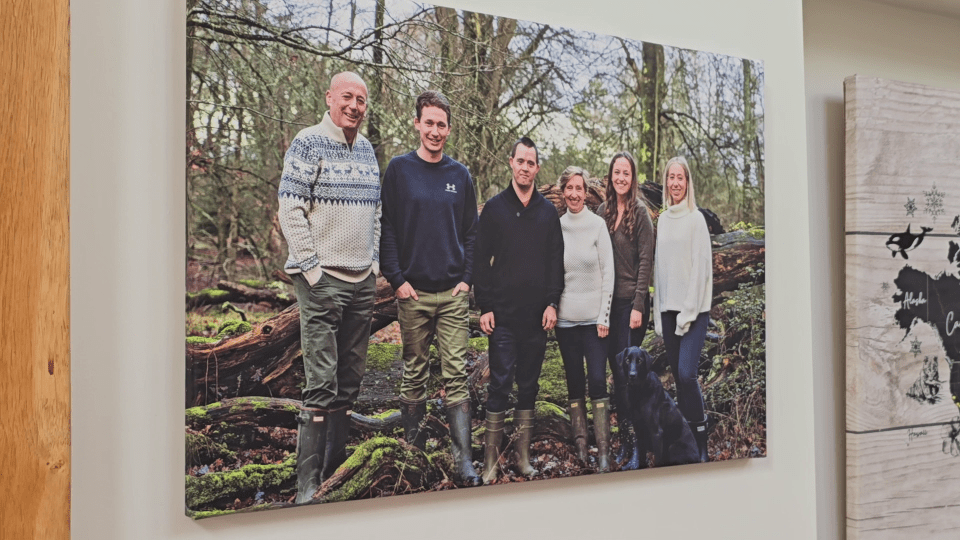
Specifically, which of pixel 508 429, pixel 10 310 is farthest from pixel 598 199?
pixel 10 310

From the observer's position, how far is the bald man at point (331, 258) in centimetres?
148

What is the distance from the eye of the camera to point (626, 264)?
1.80 metres

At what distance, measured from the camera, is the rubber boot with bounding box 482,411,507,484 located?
1.65 metres

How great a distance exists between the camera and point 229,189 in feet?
4.70

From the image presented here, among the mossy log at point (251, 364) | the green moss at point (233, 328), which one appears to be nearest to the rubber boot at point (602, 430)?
the mossy log at point (251, 364)

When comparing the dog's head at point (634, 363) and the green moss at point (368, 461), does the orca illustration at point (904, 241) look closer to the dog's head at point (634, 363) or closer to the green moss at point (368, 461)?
the dog's head at point (634, 363)

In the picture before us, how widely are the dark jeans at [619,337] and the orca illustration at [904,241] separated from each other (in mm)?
928

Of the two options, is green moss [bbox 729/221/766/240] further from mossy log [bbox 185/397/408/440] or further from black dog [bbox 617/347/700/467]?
mossy log [bbox 185/397/408/440]

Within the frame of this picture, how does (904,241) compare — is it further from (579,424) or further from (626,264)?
(579,424)

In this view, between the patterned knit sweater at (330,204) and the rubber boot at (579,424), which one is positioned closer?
the patterned knit sweater at (330,204)

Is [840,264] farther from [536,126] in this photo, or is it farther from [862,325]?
[536,126]

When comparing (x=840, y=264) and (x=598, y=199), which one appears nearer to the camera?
(x=598, y=199)

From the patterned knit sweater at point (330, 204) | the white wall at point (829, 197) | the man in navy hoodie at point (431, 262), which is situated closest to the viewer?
the patterned knit sweater at point (330, 204)

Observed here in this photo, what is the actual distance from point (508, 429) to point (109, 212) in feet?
2.95
